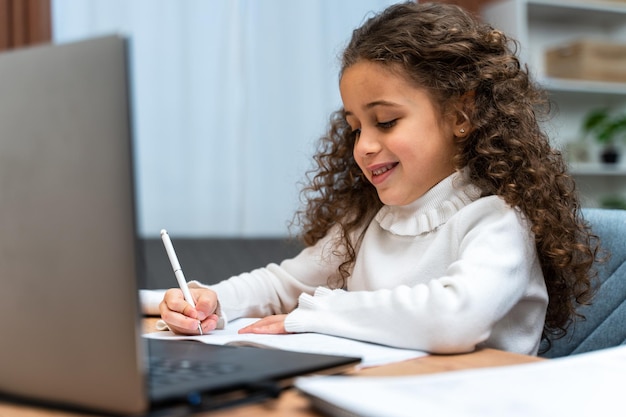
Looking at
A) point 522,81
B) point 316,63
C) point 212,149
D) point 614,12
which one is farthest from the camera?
point 614,12

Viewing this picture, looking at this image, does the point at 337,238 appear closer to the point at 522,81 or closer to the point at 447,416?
the point at 522,81

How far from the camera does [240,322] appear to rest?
3.68 feet

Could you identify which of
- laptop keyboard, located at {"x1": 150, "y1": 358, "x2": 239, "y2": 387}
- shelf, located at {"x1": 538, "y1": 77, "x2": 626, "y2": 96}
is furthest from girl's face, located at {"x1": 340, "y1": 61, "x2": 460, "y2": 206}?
shelf, located at {"x1": 538, "y1": 77, "x2": 626, "y2": 96}

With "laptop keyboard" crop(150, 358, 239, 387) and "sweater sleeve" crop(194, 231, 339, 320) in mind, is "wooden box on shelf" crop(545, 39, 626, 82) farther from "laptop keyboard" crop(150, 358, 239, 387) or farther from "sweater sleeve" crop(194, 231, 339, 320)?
"laptop keyboard" crop(150, 358, 239, 387)

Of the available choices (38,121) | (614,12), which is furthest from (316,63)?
(38,121)

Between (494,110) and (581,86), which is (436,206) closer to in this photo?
(494,110)

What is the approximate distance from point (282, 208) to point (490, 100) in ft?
7.33

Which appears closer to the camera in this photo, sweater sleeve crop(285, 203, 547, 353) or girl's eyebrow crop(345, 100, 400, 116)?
sweater sleeve crop(285, 203, 547, 353)

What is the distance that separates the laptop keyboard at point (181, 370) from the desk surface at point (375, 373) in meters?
0.05

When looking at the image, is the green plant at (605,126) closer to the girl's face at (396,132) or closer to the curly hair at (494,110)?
the curly hair at (494,110)

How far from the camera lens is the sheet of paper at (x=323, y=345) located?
2.48ft

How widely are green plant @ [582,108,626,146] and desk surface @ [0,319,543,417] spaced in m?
3.16

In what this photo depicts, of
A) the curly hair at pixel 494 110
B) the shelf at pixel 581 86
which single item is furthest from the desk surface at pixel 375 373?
the shelf at pixel 581 86

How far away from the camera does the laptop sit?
1.50ft
